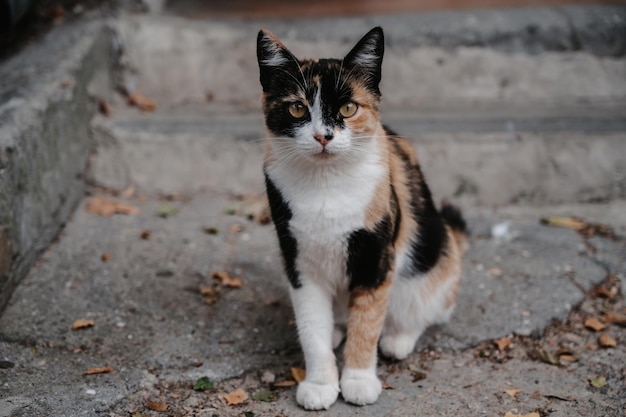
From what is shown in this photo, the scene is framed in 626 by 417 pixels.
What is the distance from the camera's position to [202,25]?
4793 mm

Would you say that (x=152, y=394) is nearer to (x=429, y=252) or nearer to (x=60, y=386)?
(x=60, y=386)

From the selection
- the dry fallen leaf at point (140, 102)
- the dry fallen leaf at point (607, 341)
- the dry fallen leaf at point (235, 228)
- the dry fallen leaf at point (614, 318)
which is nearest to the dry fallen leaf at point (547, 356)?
the dry fallen leaf at point (607, 341)

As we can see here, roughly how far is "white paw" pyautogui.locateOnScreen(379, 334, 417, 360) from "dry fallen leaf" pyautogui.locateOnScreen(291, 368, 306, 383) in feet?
1.22

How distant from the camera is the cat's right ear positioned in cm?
250

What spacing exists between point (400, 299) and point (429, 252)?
0.23 meters

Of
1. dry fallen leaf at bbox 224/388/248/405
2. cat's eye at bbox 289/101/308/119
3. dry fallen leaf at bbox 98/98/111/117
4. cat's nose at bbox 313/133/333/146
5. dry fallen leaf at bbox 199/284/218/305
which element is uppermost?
cat's eye at bbox 289/101/308/119

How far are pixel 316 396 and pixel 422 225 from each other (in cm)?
84

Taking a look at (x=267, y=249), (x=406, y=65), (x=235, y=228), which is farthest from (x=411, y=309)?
(x=406, y=65)

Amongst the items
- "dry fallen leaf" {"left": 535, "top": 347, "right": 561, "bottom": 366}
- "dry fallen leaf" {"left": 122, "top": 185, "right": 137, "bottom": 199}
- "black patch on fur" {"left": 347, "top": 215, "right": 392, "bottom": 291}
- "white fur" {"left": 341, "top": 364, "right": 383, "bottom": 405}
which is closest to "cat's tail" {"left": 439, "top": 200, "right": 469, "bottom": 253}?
"dry fallen leaf" {"left": 535, "top": 347, "right": 561, "bottom": 366}

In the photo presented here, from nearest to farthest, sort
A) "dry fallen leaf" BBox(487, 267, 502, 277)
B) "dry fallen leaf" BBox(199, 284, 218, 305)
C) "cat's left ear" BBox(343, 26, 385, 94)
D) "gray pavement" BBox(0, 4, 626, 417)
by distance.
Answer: "cat's left ear" BBox(343, 26, 385, 94) < "gray pavement" BBox(0, 4, 626, 417) < "dry fallen leaf" BBox(199, 284, 218, 305) < "dry fallen leaf" BBox(487, 267, 502, 277)

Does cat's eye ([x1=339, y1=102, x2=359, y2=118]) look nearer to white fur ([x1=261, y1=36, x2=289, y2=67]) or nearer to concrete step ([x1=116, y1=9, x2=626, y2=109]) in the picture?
white fur ([x1=261, y1=36, x2=289, y2=67])

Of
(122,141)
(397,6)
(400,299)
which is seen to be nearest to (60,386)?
(400,299)

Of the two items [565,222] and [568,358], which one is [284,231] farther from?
[565,222]

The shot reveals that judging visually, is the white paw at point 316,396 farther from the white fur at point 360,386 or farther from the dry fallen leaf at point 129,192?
the dry fallen leaf at point 129,192
